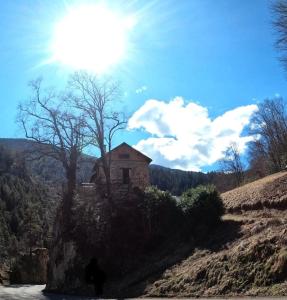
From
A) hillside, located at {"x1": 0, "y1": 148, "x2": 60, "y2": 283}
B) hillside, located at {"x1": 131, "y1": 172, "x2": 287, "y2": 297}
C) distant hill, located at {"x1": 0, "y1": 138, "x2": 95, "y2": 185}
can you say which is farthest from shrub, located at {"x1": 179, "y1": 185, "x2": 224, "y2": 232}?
hillside, located at {"x1": 0, "y1": 148, "x2": 60, "y2": 283}

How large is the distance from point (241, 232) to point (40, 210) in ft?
404

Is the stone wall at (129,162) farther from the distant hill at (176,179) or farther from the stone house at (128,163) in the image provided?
the distant hill at (176,179)

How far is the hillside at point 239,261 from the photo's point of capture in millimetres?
19297

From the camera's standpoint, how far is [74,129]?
46062 millimetres

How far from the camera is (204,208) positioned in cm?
3209

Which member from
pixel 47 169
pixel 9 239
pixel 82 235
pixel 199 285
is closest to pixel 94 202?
pixel 82 235

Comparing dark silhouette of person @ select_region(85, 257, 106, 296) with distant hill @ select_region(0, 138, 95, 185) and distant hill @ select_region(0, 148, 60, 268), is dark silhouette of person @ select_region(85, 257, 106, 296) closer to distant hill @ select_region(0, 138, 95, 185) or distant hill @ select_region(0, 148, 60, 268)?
distant hill @ select_region(0, 138, 95, 185)

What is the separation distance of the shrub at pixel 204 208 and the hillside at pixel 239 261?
34.4 inches

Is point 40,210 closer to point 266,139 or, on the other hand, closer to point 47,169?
point 266,139

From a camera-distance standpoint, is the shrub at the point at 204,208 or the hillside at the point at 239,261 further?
the shrub at the point at 204,208

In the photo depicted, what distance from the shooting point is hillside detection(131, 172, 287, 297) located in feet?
63.3

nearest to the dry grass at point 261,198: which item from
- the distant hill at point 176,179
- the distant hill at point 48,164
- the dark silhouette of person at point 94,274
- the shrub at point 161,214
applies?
the shrub at point 161,214

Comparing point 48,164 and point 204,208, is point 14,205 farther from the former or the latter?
point 204,208

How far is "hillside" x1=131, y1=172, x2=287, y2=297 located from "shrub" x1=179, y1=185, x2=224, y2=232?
2.86 feet
